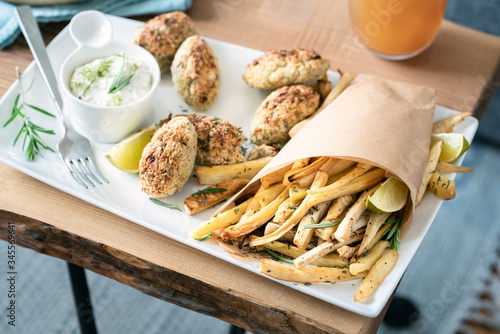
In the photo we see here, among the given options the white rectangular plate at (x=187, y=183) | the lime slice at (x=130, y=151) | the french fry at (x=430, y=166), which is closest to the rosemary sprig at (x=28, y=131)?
the white rectangular plate at (x=187, y=183)

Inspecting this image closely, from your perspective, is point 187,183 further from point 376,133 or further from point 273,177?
point 376,133

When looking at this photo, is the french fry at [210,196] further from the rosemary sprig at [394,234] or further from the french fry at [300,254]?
the rosemary sprig at [394,234]

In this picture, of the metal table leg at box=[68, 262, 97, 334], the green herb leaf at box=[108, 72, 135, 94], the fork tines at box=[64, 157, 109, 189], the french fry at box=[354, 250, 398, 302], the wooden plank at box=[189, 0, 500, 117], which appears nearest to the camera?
the french fry at box=[354, 250, 398, 302]

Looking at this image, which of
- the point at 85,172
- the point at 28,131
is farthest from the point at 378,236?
the point at 28,131

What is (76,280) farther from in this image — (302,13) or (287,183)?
(302,13)

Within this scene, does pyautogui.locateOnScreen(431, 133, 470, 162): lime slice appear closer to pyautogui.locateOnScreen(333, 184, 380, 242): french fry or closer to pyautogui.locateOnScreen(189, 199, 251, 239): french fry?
pyautogui.locateOnScreen(333, 184, 380, 242): french fry

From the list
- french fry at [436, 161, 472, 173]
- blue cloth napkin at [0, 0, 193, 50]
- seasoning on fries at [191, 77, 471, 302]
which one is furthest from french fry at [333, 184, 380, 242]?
blue cloth napkin at [0, 0, 193, 50]
